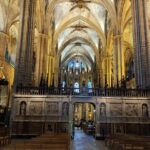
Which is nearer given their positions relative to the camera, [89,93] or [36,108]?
[36,108]

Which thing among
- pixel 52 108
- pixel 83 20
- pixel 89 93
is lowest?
pixel 52 108

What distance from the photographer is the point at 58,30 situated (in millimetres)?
33562

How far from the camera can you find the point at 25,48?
15578 mm

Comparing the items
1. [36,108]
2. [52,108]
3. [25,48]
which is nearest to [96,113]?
[52,108]

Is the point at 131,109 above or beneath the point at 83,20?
beneath

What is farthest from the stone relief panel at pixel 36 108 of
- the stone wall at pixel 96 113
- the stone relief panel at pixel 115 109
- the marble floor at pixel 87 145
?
the stone relief panel at pixel 115 109

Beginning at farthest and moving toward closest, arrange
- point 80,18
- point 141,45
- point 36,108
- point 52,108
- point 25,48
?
point 80,18, point 141,45, point 25,48, point 52,108, point 36,108

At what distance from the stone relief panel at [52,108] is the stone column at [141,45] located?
626 cm

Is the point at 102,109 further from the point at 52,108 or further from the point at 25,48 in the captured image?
the point at 25,48

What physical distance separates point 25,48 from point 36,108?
4518 millimetres

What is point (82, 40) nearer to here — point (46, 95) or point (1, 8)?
point (1, 8)

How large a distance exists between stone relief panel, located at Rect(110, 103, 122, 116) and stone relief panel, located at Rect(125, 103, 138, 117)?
0.47 m

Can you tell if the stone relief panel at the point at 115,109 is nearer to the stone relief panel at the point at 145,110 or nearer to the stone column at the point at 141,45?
the stone relief panel at the point at 145,110

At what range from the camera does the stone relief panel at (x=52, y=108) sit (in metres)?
14.3
